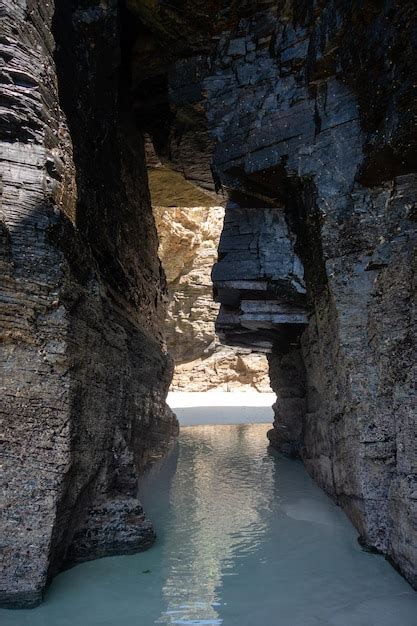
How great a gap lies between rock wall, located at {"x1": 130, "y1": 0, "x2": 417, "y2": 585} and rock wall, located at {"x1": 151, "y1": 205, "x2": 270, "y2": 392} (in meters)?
19.4

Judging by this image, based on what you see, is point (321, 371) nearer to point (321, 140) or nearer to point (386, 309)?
point (386, 309)

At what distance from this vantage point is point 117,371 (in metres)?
6.09

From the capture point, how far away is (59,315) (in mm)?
4691

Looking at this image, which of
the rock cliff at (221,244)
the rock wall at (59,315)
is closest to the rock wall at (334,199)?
the rock cliff at (221,244)

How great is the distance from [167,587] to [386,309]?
139 inches

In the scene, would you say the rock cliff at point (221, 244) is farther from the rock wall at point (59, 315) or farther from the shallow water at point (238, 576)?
the shallow water at point (238, 576)

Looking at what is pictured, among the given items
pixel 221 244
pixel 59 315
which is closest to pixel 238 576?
pixel 59 315

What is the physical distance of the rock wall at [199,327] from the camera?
27.7m

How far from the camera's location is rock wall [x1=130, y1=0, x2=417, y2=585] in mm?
4754

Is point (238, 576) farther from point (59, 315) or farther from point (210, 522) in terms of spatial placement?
point (59, 315)

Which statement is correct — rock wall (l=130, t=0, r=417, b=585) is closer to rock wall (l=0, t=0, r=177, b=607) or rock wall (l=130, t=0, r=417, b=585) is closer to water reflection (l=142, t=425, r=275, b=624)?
water reflection (l=142, t=425, r=275, b=624)

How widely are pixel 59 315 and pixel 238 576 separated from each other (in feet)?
10.2

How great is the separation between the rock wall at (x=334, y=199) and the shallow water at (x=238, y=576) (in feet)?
1.24

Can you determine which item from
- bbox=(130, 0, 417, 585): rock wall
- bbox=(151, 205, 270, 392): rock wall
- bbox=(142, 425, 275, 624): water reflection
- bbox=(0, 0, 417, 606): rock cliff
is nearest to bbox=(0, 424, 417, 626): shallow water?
bbox=(142, 425, 275, 624): water reflection
